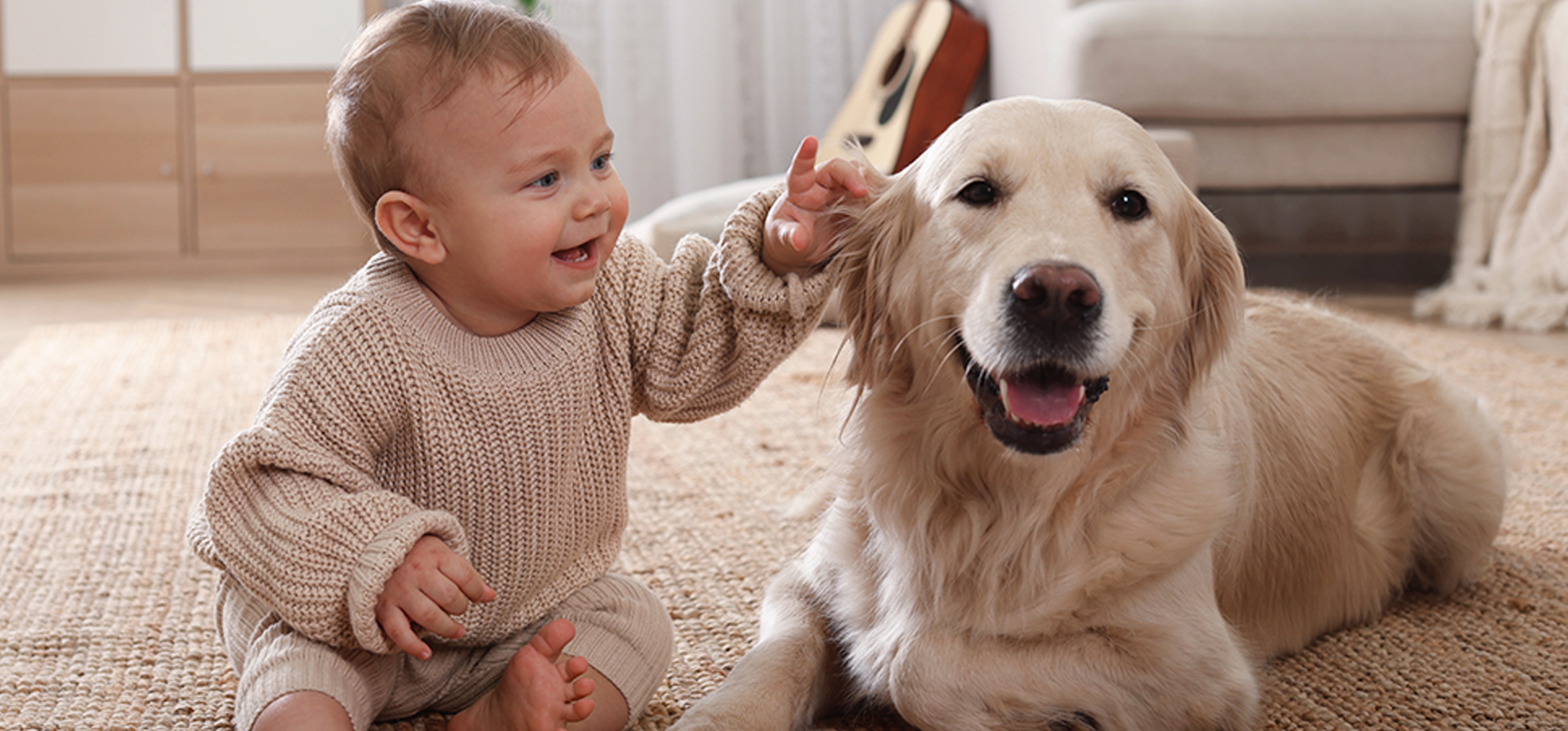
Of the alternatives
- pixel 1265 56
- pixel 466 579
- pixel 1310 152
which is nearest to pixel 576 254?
pixel 466 579

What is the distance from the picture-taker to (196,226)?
4.66m

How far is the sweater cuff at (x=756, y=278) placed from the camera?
1110mm

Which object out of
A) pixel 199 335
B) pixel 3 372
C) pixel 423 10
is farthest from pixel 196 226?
pixel 423 10

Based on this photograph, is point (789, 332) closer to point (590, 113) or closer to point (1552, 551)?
point (590, 113)

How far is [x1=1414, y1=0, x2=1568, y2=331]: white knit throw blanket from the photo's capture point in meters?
3.18

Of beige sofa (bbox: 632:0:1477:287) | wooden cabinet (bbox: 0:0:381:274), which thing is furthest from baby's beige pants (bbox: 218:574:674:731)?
wooden cabinet (bbox: 0:0:381:274)

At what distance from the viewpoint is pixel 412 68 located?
998 mm

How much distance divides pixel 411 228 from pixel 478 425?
169mm

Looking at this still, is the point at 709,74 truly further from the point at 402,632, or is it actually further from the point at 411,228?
the point at 402,632

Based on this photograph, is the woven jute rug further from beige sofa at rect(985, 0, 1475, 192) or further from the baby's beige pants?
beige sofa at rect(985, 0, 1475, 192)

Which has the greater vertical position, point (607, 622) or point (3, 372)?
point (607, 622)

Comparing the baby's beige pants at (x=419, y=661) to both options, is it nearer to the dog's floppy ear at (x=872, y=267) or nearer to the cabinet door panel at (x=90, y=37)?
the dog's floppy ear at (x=872, y=267)

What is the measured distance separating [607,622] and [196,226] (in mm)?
4138

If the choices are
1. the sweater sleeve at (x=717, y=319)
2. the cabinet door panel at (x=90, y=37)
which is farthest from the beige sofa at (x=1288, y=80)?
the cabinet door panel at (x=90, y=37)
